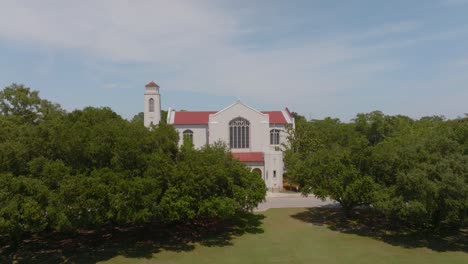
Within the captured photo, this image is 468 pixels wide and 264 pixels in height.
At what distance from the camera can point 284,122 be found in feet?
158

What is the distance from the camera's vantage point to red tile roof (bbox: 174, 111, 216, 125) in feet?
157

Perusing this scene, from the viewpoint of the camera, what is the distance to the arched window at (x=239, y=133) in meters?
45.5

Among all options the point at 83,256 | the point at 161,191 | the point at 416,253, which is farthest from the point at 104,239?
the point at 416,253

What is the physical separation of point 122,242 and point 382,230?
18040mm

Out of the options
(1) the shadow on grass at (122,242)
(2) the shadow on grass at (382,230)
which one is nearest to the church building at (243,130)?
(2) the shadow on grass at (382,230)

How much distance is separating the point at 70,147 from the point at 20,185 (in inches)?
121

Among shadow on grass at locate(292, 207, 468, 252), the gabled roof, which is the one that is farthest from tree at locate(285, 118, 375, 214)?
the gabled roof

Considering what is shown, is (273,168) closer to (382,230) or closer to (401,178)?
(382,230)

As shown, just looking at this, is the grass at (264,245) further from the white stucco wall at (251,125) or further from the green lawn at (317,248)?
the white stucco wall at (251,125)

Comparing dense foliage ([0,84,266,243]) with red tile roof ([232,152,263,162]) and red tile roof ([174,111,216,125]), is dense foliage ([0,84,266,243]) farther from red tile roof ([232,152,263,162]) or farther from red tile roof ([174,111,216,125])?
red tile roof ([174,111,216,125])

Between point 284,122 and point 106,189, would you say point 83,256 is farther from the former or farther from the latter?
point 284,122

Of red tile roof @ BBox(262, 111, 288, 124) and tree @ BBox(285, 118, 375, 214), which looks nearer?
tree @ BBox(285, 118, 375, 214)

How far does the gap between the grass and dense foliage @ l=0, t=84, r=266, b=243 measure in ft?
6.43

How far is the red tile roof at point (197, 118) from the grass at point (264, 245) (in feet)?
74.2
